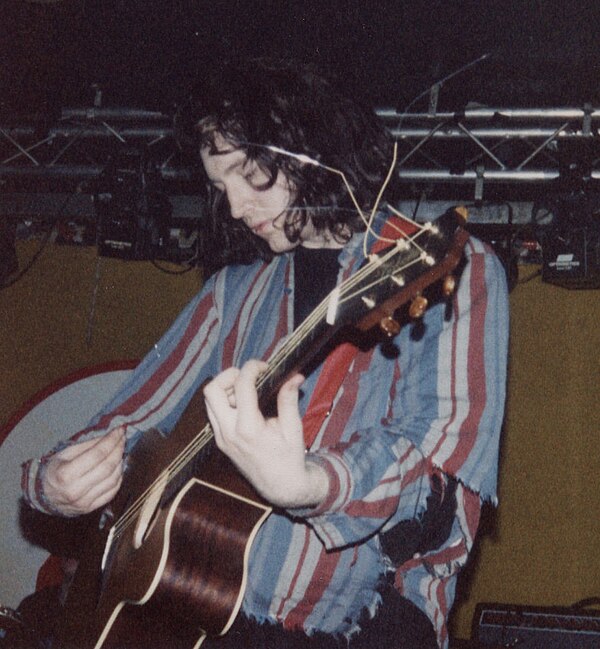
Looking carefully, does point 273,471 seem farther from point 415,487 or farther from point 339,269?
point 339,269

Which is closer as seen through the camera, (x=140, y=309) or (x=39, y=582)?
(x=39, y=582)

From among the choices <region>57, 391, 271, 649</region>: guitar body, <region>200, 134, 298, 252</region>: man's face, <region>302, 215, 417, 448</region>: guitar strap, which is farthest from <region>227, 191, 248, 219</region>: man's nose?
<region>57, 391, 271, 649</region>: guitar body

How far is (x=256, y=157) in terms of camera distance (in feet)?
6.95

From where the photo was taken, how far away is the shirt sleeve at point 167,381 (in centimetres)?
223

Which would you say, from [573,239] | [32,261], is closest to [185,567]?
[573,239]

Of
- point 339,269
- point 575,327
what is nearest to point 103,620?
point 339,269

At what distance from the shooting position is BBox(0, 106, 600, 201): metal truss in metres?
3.78

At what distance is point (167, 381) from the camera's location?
232cm

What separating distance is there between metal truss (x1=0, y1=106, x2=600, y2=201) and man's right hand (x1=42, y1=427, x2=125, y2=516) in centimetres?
208

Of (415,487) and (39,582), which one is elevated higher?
(415,487)

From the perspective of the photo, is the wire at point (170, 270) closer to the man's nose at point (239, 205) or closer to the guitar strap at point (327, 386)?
the man's nose at point (239, 205)

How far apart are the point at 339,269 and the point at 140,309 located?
296 cm

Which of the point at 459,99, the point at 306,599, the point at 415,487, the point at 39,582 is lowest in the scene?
the point at 39,582

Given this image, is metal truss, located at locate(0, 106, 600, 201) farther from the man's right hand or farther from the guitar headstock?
the guitar headstock
